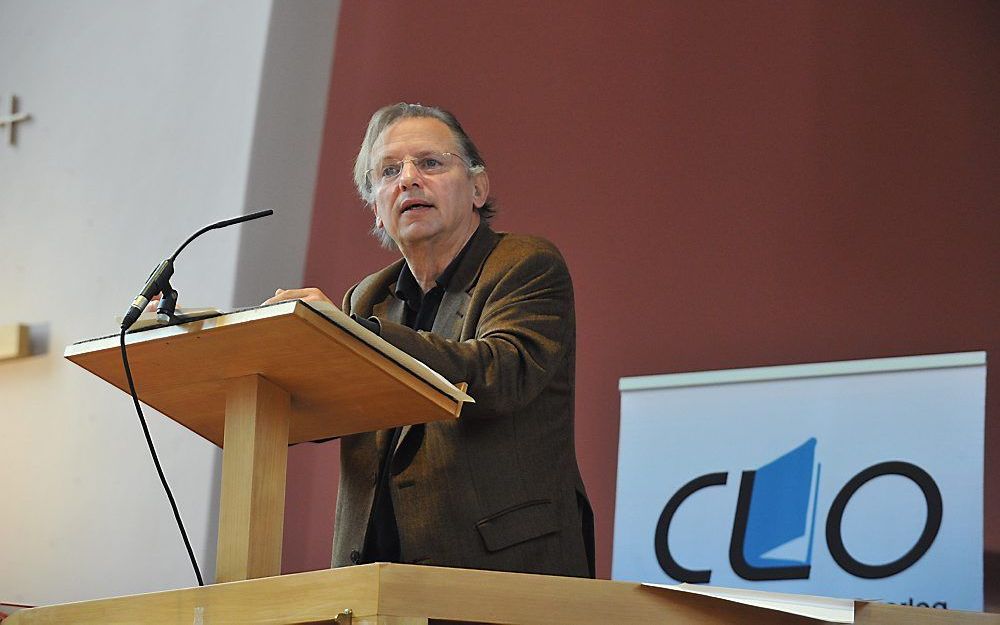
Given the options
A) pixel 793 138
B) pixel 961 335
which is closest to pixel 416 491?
pixel 961 335

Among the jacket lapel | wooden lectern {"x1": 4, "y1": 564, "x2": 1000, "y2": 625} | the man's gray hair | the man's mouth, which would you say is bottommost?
wooden lectern {"x1": 4, "y1": 564, "x2": 1000, "y2": 625}

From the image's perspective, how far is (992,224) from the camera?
345 cm

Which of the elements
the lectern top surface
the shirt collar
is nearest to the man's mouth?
the shirt collar

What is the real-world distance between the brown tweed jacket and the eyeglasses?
0.74ft

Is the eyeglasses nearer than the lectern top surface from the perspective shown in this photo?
No

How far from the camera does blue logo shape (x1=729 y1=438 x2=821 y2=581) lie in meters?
3.09

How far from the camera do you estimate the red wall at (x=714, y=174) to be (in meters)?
3.53

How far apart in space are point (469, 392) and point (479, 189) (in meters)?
0.66

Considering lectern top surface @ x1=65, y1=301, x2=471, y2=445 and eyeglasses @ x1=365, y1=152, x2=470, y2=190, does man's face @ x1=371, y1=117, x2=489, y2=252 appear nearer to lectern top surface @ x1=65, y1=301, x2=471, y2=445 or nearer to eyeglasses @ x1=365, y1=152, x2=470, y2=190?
eyeglasses @ x1=365, y1=152, x2=470, y2=190

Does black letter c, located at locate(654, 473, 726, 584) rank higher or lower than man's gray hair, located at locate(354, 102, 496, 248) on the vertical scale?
lower

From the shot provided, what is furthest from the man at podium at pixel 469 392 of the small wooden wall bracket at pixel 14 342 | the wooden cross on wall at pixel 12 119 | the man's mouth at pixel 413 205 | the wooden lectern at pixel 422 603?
the wooden cross on wall at pixel 12 119

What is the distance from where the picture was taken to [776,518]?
3125 millimetres

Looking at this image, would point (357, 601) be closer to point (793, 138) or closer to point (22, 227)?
point (793, 138)

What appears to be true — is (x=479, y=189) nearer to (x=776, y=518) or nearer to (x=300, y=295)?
(x=300, y=295)
